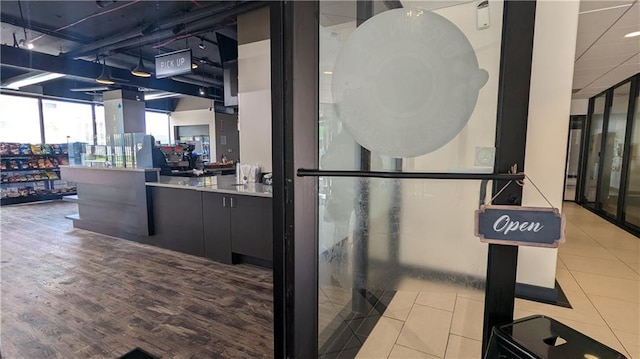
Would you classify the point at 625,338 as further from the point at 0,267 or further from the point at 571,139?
the point at 571,139

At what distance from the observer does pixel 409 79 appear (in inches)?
42.2

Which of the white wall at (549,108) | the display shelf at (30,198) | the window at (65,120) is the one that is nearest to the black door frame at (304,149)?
the white wall at (549,108)

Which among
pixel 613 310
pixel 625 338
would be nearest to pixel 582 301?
pixel 613 310

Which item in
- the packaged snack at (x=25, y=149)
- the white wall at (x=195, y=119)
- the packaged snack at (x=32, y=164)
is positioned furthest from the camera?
the white wall at (x=195, y=119)

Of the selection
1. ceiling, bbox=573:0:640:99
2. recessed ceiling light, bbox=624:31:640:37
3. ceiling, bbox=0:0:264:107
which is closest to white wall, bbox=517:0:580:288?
ceiling, bbox=573:0:640:99

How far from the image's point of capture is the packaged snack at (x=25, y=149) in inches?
313

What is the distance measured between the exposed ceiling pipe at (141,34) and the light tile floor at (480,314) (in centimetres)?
424

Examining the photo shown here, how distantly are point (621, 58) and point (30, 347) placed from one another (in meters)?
7.18

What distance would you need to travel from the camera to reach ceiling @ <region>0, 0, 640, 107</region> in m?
3.55

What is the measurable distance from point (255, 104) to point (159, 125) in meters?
10.2

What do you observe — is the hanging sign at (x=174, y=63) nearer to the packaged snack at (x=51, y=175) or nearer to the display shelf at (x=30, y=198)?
the packaged snack at (x=51, y=175)

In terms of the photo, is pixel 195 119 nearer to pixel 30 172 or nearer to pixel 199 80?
pixel 199 80

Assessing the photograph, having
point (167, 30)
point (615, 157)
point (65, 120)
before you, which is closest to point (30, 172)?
point (65, 120)

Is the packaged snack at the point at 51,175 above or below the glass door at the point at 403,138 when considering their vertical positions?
below
